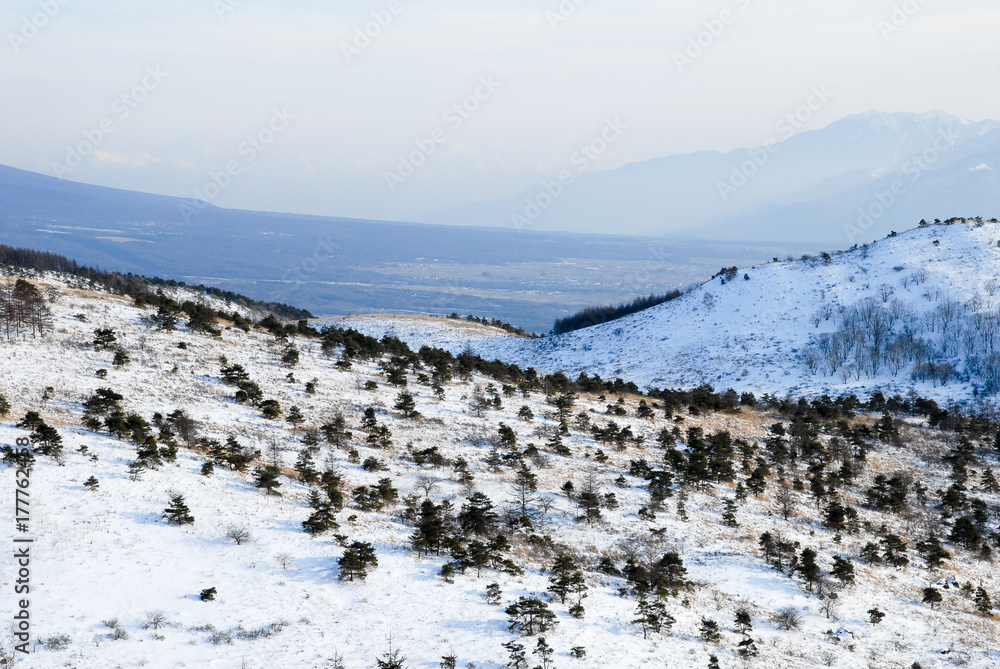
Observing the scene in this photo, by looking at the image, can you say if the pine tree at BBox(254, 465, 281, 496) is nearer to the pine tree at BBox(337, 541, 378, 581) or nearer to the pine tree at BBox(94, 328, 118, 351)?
the pine tree at BBox(337, 541, 378, 581)

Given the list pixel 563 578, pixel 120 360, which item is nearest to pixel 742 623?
pixel 563 578

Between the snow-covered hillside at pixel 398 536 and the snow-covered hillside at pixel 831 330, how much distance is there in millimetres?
27849

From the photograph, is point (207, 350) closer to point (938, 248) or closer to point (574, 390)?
point (574, 390)

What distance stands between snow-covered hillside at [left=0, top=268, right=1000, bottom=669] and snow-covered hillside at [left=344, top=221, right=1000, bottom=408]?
2785 centimetres

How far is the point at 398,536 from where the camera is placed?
78.9ft

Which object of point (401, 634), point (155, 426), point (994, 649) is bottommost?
point (994, 649)

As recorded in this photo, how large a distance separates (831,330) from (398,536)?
2654 inches

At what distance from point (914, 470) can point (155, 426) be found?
46.8 m

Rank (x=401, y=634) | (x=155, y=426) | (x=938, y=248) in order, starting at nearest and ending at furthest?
(x=401, y=634) → (x=155, y=426) → (x=938, y=248)

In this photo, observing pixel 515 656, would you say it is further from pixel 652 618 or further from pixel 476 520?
pixel 476 520

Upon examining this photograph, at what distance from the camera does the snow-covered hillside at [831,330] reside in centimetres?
6675

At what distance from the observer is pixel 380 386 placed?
42.8 m

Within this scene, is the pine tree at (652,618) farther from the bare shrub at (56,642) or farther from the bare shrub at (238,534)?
the bare shrub at (56,642)

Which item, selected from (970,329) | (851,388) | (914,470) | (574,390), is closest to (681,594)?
(914,470)
